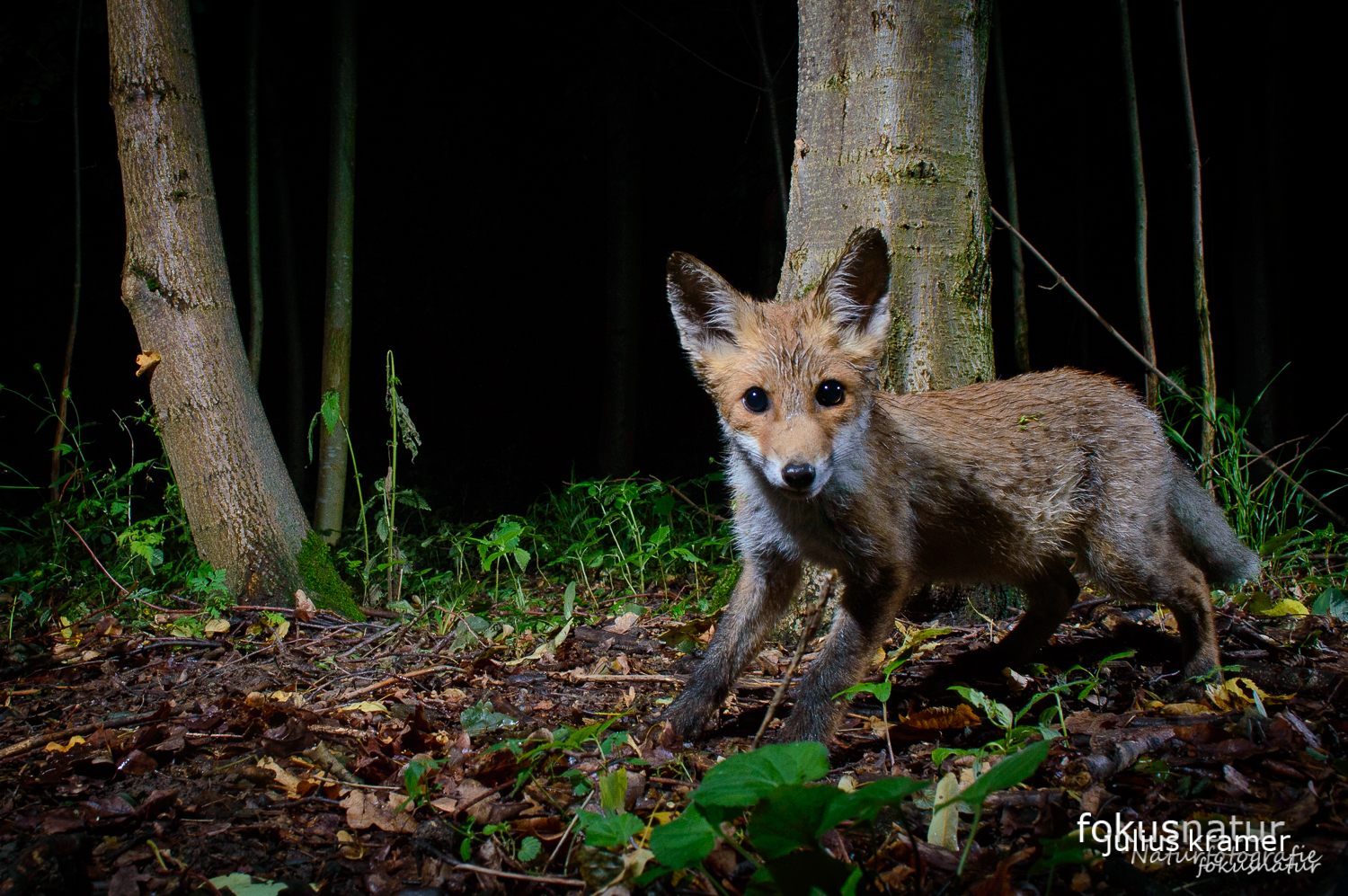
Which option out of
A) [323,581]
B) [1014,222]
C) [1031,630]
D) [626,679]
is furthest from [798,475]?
[1014,222]

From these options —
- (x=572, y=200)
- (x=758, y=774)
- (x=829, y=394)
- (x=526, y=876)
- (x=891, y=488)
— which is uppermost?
(x=572, y=200)

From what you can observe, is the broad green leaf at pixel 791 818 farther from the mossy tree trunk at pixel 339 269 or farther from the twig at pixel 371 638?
the mossy tree trunk at pixel 339 269

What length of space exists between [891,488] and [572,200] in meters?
9.35

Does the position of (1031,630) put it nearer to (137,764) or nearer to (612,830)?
(612,830)

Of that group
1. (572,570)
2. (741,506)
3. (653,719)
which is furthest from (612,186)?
(653,719)

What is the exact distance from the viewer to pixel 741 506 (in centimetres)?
287

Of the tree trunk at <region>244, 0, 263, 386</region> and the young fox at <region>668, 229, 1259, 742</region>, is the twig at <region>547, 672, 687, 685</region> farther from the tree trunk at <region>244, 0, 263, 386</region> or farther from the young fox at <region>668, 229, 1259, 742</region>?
the tree trunk at <region>244, 0, 263, 386</region>

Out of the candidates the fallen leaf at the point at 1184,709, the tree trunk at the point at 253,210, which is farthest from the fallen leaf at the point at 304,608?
the fallen leaf at the point at 1184,709

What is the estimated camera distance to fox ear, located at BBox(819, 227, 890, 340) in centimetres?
262

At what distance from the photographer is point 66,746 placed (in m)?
2.38

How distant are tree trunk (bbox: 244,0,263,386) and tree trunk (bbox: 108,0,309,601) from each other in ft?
3.18

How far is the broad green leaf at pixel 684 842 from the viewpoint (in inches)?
50.8

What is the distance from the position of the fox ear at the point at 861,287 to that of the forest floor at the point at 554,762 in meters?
1.13

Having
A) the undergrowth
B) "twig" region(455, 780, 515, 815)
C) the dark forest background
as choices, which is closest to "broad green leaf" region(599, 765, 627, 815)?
"twig" region(455, 780, 515, 815)
